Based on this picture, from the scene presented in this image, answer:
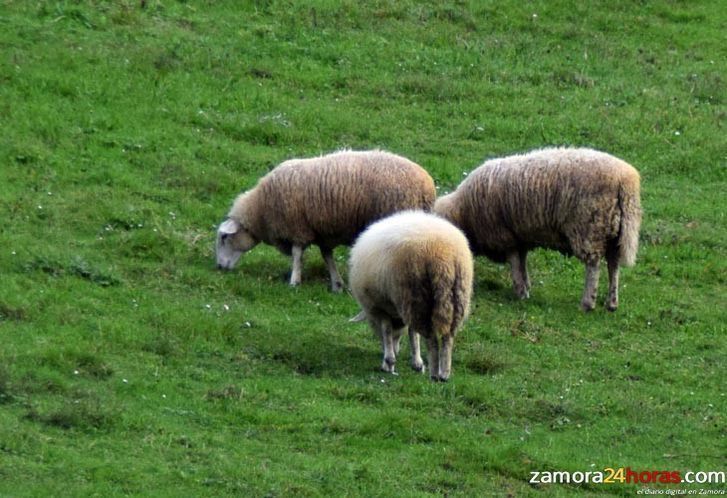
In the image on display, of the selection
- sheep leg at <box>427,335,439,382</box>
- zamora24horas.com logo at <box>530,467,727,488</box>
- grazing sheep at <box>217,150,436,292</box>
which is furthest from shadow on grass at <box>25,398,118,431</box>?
grazing sheep at <box>217,150,436,292</box>

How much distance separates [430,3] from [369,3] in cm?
109

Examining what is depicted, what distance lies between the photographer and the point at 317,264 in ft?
59.4

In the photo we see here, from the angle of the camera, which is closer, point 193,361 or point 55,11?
point 193,361

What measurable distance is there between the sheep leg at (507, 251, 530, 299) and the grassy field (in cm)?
16

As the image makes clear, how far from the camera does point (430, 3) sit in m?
26.0

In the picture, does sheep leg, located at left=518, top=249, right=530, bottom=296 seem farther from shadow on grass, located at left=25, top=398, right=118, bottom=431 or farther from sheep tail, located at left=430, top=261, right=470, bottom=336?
shadow on grass, located at left=25, top=398, right=118, bottom=431

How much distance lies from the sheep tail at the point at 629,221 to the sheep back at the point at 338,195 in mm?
2118

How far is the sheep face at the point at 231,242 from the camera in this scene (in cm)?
1762

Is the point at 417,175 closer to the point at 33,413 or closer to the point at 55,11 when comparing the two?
the point at 33,413

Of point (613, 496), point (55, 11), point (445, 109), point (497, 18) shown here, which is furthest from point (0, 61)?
point (613, 496)

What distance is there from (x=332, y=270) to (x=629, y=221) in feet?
10.9

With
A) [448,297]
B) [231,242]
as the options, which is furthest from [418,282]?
[231,242]

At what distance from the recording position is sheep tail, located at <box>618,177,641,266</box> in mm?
16984

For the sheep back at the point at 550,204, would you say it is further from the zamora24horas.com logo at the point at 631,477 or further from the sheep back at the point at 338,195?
the zamora24horas.com logo at the point at 631,477
